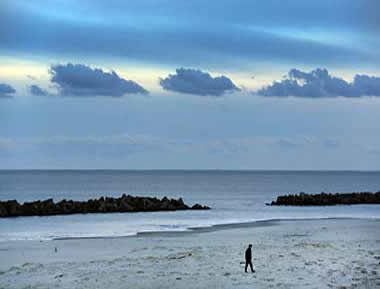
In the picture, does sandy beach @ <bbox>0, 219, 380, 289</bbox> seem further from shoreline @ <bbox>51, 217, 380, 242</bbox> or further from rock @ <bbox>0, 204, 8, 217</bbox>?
rock @ <bbox>0, 204, 8, 217</bbox>

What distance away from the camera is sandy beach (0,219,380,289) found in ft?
73.2

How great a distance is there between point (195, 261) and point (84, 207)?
112 ft

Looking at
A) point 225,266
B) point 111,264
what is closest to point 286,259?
point 225,266

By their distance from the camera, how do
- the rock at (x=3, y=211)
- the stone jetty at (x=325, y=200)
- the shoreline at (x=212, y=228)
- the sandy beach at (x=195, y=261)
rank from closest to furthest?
the sandy beach at (x=195, y=261) < the shoreline at (x=212, y=228) < the rock at (x=3, y=211) < the stone jetty at (x=325, y=200)

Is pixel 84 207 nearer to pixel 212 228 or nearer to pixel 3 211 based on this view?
pixel 3 211

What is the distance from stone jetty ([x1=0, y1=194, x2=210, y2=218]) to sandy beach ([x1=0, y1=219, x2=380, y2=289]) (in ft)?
59.8

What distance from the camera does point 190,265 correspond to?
83.1 feet

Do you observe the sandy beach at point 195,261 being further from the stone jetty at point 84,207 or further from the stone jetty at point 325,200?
the stone jetty at point 325,200

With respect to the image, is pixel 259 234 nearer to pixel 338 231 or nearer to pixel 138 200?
pixel 338 231

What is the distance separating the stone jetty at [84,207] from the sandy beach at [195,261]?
18.2m

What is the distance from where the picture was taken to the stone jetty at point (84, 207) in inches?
2135

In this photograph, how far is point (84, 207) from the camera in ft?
195

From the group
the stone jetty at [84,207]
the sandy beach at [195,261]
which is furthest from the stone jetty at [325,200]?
the sandy beach at [195,261]

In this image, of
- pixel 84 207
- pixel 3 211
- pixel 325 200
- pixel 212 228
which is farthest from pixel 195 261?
pixel 325 200
